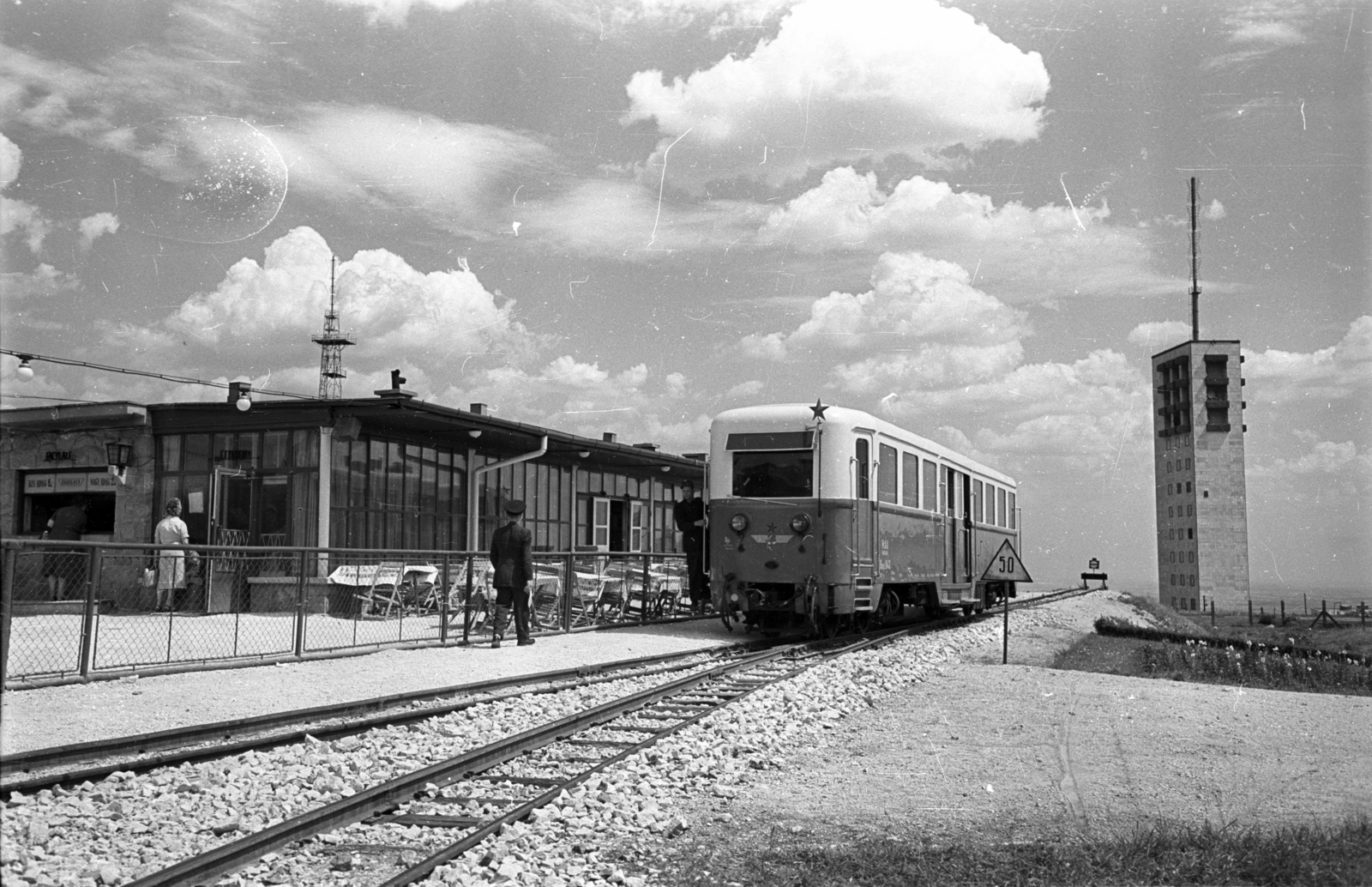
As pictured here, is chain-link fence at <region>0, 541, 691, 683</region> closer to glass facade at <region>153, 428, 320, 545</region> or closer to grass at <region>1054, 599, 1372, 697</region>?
glass facade at <region>153, 428, 320, 545</region>

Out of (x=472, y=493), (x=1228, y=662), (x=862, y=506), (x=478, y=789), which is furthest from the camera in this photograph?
(x=472, y=493)

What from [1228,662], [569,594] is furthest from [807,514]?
[1228,662]

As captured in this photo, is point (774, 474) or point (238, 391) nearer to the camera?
point (774, 474)

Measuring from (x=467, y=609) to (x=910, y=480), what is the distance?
6669mm

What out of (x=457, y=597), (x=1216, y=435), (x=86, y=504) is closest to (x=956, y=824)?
(x=457, y=597)

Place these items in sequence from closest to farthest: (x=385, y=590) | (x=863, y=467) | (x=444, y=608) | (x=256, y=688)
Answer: (x=256, y=688), (x=444, y=608), (x=385, y=590), (x=863, y=467)

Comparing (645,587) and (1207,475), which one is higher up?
(1207,475)

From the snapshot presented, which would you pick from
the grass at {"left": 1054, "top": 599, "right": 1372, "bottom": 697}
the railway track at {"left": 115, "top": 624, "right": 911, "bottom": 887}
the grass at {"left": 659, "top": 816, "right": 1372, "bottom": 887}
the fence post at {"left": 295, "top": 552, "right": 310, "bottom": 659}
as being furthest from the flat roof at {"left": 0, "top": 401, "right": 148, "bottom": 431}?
the grass at {"left": 659, "top": 816, "right": 1372, "bottom": 887}

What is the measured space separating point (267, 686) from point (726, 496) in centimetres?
691

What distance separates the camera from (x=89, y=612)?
10359mm

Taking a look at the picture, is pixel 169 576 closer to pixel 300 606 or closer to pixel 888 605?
pixel 300 606

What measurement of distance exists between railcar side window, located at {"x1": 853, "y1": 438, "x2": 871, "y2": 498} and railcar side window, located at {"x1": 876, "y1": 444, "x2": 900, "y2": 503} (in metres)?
0.32

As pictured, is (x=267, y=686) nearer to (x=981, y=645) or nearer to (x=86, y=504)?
(x=981, y=645)

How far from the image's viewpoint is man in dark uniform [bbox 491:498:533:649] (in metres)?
14.6
